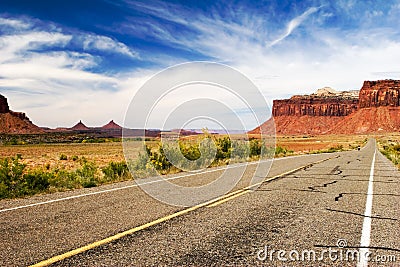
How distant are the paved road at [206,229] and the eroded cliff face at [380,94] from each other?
19675cm

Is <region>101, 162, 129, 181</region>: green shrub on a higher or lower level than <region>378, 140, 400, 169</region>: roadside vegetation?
higher

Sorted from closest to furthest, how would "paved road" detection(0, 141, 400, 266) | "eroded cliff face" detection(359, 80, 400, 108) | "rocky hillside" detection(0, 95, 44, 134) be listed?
"paved road" detection(0, 141, 400, 266), "eroded cliff face" detection(359, 80, 400, 108), "rocky hillside" detection(0, 95, 44, 134)

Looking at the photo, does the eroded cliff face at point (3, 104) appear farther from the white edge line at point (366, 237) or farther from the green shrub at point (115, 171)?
the white edge line at point (366, 237)

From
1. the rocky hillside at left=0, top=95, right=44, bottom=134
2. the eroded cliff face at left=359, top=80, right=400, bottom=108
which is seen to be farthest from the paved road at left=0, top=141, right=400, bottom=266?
the rocky hillside at left=0, top=95, right=44, bottom=134

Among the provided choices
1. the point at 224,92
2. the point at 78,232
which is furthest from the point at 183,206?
the point at 224,92

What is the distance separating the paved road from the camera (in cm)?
454

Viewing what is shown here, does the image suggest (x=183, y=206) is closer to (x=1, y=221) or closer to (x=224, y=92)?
(x=1, y=221)

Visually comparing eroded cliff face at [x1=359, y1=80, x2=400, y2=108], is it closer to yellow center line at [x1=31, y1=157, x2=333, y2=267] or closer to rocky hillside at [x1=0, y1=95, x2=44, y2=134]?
rocky hillside at [x1=0, y1=95, x2=44, y2=134]

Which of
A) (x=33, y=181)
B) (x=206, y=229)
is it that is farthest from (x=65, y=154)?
(x=206, y=229)

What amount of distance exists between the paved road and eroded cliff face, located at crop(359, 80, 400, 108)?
196747 mm

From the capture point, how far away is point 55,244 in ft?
16.4

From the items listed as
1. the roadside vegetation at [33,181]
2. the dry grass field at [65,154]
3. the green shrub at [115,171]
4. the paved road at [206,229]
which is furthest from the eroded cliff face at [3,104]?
the paved road at [206,229]

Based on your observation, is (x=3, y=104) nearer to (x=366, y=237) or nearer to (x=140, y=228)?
(x=140, y=228)

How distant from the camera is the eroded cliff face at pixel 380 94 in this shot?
18212 cm
